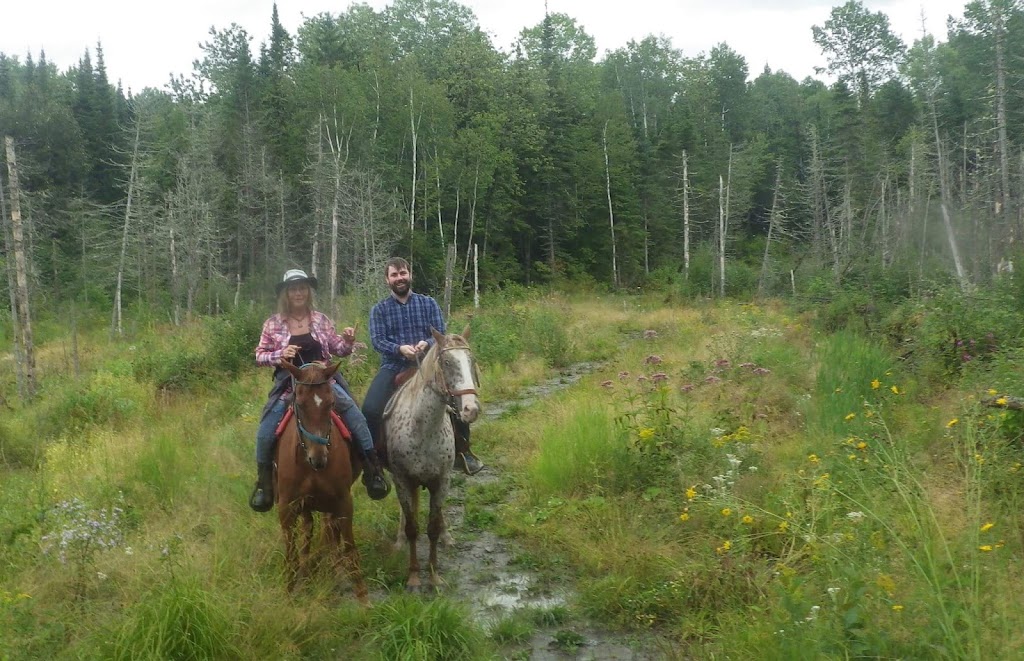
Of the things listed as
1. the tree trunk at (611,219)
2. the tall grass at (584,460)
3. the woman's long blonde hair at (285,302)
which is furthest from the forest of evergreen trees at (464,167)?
the woman's long blonde hair at (285,302)

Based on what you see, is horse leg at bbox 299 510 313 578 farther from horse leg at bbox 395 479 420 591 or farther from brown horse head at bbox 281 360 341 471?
horse leg at bbox 395 479 420 591

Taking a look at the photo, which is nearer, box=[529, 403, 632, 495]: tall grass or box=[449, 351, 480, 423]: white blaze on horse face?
box=[449, 351, 480, 423]: white blaze on horse face

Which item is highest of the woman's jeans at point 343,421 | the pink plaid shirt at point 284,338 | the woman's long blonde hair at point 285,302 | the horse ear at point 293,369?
the woman's long blonde hair at point 285,302

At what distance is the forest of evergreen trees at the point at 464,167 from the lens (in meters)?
31.1

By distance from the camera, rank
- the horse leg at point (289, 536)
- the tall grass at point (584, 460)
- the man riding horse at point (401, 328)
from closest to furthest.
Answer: the horse leg at point (289, 536), the man riding horse at point (401, 328), the tall grass at point (584, 460)

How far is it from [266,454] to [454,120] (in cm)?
3403

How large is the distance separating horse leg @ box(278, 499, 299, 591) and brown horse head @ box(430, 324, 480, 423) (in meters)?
1.38

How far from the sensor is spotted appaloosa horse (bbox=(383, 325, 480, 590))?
4965mm

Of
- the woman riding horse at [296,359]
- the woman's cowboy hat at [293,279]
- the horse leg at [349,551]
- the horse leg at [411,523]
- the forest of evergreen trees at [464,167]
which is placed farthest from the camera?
the forest of evergreen trees at [464,167]

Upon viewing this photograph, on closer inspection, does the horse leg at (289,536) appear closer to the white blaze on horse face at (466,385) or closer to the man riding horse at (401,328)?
the white blaze on horse face at (466,385)

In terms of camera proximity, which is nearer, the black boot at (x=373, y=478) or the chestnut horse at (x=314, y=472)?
the chestnut horse at (x=314, y=472)

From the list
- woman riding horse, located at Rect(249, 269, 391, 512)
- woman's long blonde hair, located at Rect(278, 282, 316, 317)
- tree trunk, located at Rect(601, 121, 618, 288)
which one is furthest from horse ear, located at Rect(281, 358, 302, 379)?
tree trunk, located at Rect(601, 121, 618, 288)

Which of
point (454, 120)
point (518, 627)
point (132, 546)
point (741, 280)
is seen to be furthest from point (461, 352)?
point (741, 280)

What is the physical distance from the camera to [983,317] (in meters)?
8.47
